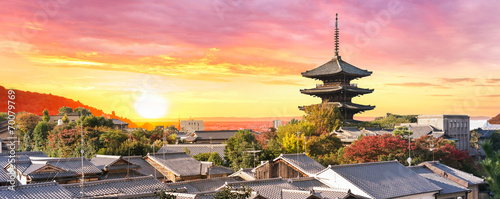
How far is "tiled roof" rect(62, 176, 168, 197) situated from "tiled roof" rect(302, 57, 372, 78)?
1580 inches

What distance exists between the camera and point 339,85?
57938mm

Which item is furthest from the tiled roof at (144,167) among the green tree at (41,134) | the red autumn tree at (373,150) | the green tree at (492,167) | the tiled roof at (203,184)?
the green tree at (492,167)

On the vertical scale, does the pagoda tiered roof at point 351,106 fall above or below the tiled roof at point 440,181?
above

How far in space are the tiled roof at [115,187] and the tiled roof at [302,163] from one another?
29.7 ft

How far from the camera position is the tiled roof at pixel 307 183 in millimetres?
23406

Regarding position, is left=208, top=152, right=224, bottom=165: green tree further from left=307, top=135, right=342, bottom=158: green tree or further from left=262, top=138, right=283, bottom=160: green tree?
left=307, top=135, right=342, bottom=158: green tree

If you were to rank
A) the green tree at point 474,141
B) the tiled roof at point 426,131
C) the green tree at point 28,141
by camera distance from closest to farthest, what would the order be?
the tiled roof at point 426,131, the green tree at point 28,141, the green tree at point 474,141

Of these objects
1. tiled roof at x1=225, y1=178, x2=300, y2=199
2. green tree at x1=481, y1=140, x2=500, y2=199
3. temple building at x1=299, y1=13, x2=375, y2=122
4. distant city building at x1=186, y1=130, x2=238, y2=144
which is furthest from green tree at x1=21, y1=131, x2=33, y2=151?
green tree at x1=481, y1=140, x2=500, y2=199

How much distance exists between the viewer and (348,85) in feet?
192

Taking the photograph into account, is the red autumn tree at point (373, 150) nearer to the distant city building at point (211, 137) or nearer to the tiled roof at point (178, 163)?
the tiled roof at point (178, 163)

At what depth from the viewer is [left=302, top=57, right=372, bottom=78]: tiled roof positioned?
5739cm

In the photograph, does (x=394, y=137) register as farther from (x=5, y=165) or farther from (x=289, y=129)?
(x=5, y=165)

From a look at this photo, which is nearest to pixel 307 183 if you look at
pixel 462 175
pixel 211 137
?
pixel 462 175

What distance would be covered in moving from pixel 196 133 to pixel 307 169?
135 feet
